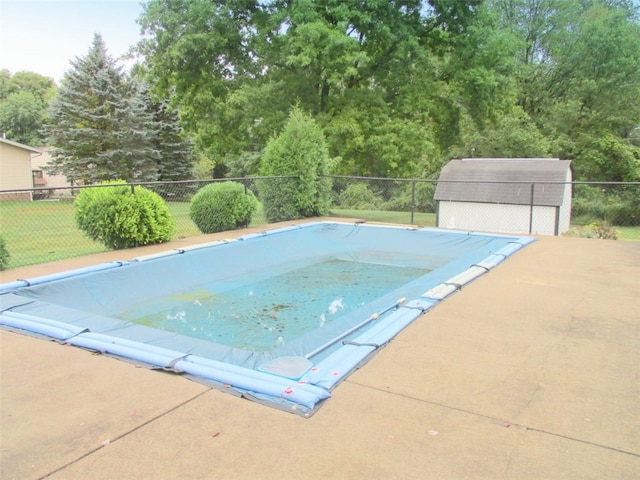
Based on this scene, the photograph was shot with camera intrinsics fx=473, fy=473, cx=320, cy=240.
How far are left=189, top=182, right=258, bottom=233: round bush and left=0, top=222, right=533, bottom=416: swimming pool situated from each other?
108 cm

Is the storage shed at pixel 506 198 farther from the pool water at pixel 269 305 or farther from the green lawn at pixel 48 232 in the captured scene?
the pool water at pixel 269 305

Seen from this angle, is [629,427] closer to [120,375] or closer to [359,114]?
[120,375]

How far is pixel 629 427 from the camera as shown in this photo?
2314mm

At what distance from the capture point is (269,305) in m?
6.18

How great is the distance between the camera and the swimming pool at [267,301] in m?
3.01

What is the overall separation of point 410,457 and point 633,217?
23064mm

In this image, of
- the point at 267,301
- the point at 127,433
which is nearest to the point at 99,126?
the point at 267,301

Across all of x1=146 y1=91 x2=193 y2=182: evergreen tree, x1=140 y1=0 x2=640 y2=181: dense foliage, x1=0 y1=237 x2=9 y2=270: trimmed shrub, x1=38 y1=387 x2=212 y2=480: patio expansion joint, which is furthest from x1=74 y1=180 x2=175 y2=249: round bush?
x1=146 y1=91 x2=193 y2=182: evergreen tree

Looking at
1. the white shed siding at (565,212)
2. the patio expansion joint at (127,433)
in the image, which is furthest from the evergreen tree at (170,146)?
the patio expansion joint at (127,433)

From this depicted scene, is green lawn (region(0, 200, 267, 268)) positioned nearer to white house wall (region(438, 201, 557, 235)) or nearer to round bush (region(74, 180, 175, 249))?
round bush (region(74, 180, 175, 249))

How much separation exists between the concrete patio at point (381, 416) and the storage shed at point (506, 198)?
1258 cm

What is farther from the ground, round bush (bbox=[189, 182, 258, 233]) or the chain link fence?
round bush (bbox=[189, 182, 258, 233])

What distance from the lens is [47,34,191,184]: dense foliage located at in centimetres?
2162

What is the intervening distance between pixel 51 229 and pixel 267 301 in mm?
9261
